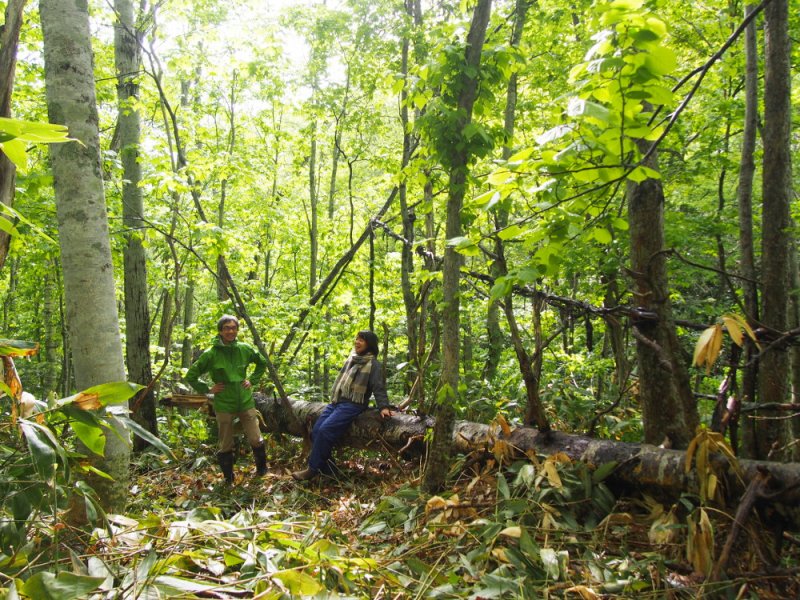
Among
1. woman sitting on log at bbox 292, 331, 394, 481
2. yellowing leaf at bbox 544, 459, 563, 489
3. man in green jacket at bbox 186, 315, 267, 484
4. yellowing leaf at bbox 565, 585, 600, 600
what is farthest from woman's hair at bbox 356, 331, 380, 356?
yellowing leaf at bbox 565, 585, 600, 600

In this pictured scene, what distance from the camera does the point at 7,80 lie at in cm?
202

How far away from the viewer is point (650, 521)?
10.8 feet

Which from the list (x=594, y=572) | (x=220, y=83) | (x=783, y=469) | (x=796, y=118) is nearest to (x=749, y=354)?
(x=783, y=469)

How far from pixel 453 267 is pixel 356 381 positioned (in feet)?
8.20

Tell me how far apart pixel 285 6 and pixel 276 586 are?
14.5 m

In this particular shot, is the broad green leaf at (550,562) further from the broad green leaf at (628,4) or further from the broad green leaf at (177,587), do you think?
the broad green leaf at (628,4)

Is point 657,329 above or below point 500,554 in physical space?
above

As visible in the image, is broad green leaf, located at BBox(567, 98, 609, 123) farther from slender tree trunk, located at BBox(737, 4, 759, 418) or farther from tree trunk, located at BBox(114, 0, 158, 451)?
tree trunk, located at BBox(114, 0, 158, 451)

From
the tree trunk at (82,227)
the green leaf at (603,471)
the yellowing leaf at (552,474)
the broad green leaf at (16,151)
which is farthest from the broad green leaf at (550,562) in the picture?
the broad green leaf at (16,151)

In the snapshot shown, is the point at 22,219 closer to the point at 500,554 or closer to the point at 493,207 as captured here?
A: the point at 493,207

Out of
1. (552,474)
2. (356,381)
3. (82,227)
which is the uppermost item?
(82,227)

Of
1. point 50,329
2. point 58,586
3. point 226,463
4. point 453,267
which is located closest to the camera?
point 58,586

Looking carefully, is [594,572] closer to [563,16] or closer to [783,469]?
[783,469]

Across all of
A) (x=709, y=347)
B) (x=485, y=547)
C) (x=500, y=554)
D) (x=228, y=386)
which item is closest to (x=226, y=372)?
(x=228, y=386)
